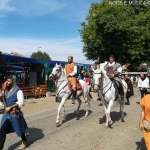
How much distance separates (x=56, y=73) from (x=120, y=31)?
77.0ft

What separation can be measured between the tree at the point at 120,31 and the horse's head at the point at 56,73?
2250 centimetres

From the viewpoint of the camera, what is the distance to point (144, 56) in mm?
34531

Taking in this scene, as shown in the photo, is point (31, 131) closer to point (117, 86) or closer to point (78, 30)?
point (117, 86)

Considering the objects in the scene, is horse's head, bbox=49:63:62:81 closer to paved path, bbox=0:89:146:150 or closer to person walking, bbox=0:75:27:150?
paved path, bbox=0:89:146:150

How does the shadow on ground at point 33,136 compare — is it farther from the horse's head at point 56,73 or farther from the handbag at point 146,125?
the handbag at point 146,125

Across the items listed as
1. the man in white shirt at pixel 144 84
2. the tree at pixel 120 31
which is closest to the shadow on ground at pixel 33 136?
the man in white shirt at pixel 144 84

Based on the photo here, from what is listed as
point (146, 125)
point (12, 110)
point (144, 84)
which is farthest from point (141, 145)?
point (144, 84)

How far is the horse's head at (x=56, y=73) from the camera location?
9094 millimetres

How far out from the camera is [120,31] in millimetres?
30922

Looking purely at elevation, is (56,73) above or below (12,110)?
above

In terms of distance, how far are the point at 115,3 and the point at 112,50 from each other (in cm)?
669

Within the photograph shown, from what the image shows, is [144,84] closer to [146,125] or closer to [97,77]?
[97,77]

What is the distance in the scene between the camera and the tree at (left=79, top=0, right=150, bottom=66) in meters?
30.9

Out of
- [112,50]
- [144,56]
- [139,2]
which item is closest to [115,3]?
[139,2]
